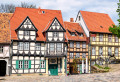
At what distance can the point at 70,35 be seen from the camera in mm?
40812

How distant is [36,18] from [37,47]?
6778mm

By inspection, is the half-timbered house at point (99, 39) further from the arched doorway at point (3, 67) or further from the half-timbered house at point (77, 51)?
the arched doorway at point (3, 67)

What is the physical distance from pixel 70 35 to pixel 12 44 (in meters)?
11.5

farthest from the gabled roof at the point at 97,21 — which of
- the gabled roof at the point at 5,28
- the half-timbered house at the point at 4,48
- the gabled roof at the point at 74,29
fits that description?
the half-timbered house at the point at 4,48

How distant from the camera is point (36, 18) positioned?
4056 centimetres

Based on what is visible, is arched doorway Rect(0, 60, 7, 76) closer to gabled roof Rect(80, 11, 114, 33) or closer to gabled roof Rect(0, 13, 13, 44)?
gabled roof Rect(0, 13, 13, 44)

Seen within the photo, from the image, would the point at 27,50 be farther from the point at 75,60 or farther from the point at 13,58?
the point at 75,60

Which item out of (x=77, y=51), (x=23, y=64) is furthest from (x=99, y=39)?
(x=23, y=64)

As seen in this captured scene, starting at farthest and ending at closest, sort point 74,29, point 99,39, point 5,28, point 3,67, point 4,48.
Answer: point 99,39
point 74,29
point 3,67
point 5,28
point 4,48

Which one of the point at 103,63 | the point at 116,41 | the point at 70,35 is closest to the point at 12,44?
the point at 70,35

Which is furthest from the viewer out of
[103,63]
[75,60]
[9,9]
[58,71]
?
[9,9]

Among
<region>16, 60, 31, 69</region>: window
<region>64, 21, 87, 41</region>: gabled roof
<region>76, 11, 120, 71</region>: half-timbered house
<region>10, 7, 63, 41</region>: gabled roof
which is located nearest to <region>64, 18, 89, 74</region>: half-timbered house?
<region>64, 21, 87, 41</region>: gabled roof

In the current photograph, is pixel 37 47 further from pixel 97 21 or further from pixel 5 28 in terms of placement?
pixel 97 21

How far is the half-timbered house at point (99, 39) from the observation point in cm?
4222
